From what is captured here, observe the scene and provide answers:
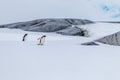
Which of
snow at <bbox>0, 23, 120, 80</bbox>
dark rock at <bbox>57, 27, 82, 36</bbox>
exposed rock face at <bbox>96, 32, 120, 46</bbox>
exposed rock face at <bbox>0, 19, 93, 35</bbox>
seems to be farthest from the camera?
exposed rock face at <bbox>0, 19, 93, 35</bbox>

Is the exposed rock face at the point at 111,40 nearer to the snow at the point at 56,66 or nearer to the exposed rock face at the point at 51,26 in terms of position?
the snow at the point at 56,66

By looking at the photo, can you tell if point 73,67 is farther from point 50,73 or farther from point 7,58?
point 7,58

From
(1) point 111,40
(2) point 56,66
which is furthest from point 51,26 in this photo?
(2) point 56,66

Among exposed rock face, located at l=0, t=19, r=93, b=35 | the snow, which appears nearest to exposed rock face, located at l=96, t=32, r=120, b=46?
the snow

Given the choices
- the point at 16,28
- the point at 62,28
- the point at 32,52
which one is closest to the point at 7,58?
the point at 32,52

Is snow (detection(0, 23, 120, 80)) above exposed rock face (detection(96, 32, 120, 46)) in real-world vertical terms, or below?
above

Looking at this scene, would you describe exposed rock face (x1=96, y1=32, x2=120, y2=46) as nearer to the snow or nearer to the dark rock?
the snow

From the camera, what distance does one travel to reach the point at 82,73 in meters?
8.52

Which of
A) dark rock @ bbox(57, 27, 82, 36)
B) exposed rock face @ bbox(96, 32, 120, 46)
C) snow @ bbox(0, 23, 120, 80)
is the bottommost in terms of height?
dark rock @ bbox(57, 27, 82, 36)

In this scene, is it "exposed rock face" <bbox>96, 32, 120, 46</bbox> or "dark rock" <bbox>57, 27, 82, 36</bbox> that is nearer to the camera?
"exposed rock face" <bbox>96, 32, 120, 46</bbox>

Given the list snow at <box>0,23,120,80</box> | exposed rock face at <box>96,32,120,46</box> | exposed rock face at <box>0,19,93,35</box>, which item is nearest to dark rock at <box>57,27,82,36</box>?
exposed rock face at <box>0,19,93,35</box>

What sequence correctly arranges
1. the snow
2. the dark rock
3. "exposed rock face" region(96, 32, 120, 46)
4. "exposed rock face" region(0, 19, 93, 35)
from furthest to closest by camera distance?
"exposed rock face" region(0, 19, 93, 35)
the dark rock
"exposed rock face" region(96, 32, 120, 46)
the snow

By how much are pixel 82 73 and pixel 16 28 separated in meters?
24.9

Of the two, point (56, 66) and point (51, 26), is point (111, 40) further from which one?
point (51, 26)
